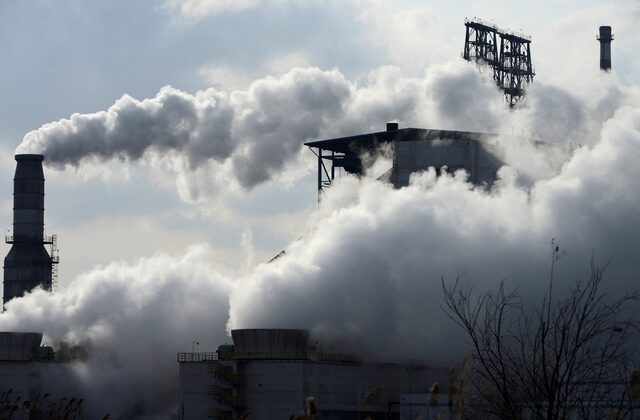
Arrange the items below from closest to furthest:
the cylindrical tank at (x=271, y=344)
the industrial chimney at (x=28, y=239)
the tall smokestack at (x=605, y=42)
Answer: the cylindrical tank at (x=271, y=344) < the industrial chimney at (x=28, y=239) < the tall smokestack at (x=605, y=42)

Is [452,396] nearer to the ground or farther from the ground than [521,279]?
nearer to the ground

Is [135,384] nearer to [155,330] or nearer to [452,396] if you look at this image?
[155,330]

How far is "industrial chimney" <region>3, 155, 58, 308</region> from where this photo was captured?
86500mm

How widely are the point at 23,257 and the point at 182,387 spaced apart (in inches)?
949

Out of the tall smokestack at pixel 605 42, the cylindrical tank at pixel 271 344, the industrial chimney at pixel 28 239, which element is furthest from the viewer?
the tall smokestack at pixel 605 42

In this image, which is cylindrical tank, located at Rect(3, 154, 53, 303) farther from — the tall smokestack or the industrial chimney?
the tall smokestack

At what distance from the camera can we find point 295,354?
67.1m

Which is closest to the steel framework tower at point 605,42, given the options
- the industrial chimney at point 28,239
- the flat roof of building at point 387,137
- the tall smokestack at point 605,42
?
the tall smokestack at point 605,42

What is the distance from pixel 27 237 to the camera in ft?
289

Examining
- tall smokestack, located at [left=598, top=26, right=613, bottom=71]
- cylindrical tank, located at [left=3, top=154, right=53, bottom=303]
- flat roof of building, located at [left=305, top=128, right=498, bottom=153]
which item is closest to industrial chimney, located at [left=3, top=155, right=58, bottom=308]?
cylindrical tank, located at [left=3, top=154, right=53, bottom=303]

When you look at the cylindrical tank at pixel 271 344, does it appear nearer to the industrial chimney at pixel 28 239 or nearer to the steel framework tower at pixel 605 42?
the industrial chimney at pixel 28 239

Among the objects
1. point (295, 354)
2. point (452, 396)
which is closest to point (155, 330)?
point (295, 354)

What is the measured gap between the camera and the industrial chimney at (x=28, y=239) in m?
86.5

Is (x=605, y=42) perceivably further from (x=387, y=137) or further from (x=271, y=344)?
(x=271, y=344)
